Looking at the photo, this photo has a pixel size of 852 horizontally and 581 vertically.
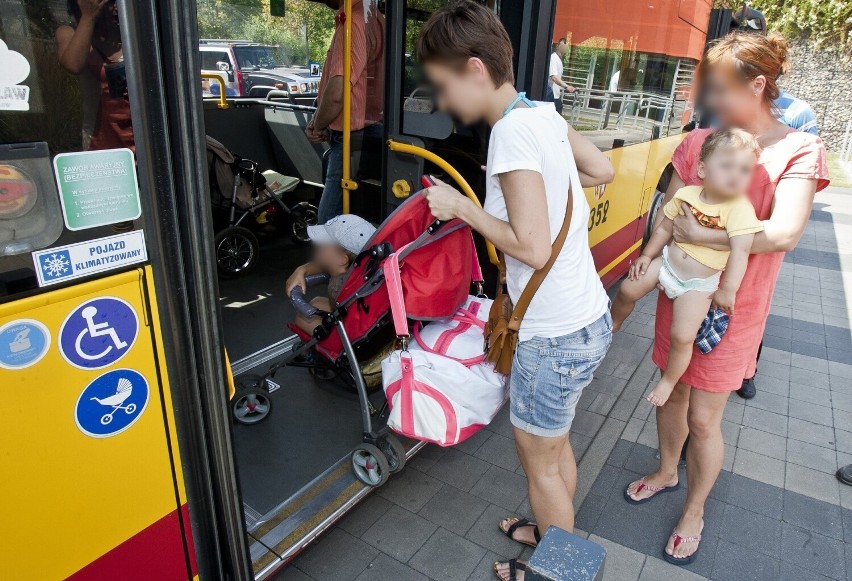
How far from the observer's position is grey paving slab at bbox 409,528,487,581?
2398 millimetres

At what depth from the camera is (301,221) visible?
5.58m

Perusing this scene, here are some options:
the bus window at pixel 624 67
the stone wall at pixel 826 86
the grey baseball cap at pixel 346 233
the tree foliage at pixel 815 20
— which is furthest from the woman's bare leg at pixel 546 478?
the tree foliage at pixel 815 20

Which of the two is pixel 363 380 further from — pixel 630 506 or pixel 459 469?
pixel 630 506

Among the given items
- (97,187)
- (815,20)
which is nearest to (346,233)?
(97,187)

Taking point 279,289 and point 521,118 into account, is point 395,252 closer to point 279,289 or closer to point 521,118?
point 521,118

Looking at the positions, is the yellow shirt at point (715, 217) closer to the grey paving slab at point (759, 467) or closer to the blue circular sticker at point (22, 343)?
the grey paving slab at point (759, 467)

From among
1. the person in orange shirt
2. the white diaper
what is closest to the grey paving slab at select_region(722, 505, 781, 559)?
the white diaper

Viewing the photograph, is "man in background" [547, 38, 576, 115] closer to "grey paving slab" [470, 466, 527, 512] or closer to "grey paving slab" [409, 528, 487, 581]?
"grey paving slab" [470, 466, 527, 512]

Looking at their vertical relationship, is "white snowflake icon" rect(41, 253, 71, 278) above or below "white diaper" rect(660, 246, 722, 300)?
above

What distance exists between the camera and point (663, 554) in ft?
8.30

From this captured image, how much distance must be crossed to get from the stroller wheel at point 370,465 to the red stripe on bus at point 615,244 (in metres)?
2.30

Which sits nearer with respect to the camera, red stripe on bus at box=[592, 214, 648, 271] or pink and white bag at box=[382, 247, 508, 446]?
pink and white bag at box=[382, 247, 508, 446]

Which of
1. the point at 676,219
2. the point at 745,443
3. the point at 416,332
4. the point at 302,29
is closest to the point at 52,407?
the point at 416,332

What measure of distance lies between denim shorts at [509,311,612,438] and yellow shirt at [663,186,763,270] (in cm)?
43
